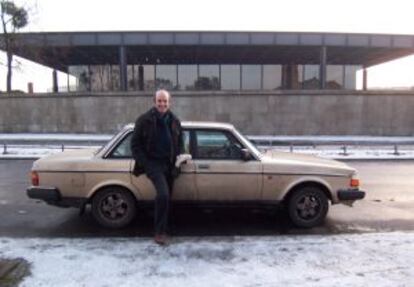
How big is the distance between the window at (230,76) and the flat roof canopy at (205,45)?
7.38 feet

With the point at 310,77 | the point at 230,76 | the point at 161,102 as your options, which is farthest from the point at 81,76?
the point at 161,102

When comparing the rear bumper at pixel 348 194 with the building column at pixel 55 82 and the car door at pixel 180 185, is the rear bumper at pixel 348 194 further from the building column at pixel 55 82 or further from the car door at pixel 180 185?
the building column at pixel 55 82

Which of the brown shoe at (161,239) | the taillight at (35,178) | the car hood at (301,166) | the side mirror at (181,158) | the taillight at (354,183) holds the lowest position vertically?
the brown shoe at (161,239)

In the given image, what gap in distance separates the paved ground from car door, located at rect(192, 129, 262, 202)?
0.53 meters

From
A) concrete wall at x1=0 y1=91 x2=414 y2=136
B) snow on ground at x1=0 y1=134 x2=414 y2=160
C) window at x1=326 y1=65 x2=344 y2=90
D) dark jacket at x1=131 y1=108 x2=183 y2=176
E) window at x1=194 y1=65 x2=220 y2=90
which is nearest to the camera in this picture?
dark jacket at x1=131 y1=108 x2=183 y2=176

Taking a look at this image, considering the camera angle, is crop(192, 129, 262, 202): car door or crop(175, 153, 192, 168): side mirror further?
crop(192, 129, 262, 202): car door

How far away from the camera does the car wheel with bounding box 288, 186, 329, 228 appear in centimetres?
709

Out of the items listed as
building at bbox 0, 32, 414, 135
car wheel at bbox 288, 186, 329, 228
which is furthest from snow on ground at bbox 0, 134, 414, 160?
car wheel at bbox 288, 186, 329, 228

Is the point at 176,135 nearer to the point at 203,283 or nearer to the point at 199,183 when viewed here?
the point at 199,183

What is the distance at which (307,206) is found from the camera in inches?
281

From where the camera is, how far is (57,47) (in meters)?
30.7

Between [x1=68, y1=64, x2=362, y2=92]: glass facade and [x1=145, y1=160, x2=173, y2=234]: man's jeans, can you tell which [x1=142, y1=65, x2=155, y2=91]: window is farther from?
[x1=145, y1=160, x2=173, y2=234]: man's jeans

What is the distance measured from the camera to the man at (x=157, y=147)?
6012 mm

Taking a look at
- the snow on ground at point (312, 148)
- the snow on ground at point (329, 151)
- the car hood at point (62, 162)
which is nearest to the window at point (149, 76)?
the snow on ground at point (312, 148)
